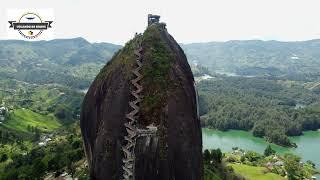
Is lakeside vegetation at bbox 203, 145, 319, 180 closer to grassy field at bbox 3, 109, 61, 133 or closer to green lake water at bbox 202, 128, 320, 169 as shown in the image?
green lake water at bbox 202, 128, 320, 169

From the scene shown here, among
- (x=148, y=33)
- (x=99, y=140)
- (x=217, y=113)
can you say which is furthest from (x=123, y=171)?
Result: (x=217, y=113)

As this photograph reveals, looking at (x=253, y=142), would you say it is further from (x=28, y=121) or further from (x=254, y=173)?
(x=28, y=121)

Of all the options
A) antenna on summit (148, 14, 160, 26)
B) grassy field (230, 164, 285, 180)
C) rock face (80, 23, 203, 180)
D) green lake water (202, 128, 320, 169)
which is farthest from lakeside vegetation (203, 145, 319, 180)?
rock face (80, 23, 203, 180)

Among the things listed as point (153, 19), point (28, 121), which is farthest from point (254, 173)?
point (28, 121)

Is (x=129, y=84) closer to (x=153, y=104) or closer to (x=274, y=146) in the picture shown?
(x=153, y=104)

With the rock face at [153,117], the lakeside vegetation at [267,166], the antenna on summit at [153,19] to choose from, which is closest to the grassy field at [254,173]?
the lakeside vegetation at [267,166]

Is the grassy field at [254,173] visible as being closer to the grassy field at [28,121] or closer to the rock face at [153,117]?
the rock face at [153,117]
